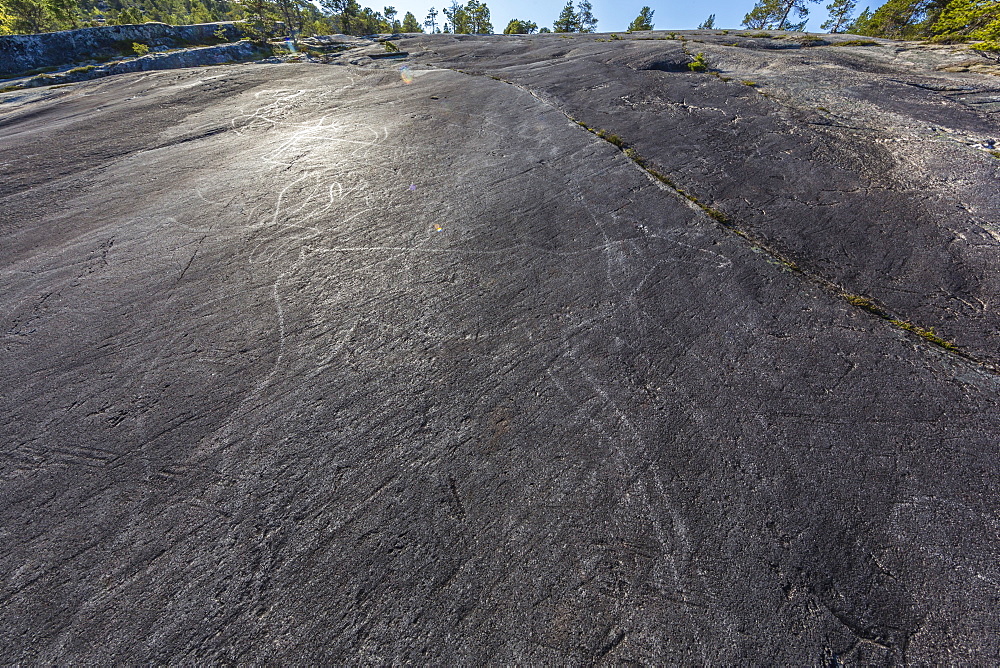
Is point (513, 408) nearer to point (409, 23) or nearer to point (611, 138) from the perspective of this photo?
point (611, 138)

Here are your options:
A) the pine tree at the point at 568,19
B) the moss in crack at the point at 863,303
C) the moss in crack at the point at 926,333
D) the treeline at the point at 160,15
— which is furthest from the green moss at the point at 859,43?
the pine tree at the point at 568,19

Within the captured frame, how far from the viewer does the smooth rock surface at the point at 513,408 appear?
1.87 metres

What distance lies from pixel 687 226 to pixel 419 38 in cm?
2087

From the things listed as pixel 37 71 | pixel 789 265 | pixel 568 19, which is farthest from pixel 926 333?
pixel 568 19

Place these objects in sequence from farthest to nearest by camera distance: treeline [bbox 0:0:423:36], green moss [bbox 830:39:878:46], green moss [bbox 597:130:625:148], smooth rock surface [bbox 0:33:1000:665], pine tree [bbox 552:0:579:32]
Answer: pine tree [bbox 552:0:579:32] → treeline [bbox 0:0:423:36] → green moss [bbox 830:39:878:46] → green moss [bbox 597:130:625:148] → smooth rock surface [bbox 0:33:1000:665]

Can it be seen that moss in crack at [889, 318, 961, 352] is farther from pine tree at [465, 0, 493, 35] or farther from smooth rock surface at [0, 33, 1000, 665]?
pine tree at [465, 0, 493, 35]

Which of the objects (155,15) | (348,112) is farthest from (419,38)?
(155,15)

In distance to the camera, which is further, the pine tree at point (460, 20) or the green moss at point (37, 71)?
the pine tree at point (460, 20)

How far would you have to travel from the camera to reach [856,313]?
3246mm

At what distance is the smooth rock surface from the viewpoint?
1869 mm

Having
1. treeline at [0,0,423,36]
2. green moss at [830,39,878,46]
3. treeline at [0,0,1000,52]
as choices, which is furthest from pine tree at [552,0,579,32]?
green moss at [830,39,878,46]

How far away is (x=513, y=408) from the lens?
8.93 ft

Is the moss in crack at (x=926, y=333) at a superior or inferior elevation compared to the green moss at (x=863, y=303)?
inferior

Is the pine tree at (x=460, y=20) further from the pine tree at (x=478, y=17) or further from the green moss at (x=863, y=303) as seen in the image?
the green moss at (x=863, y=303)
